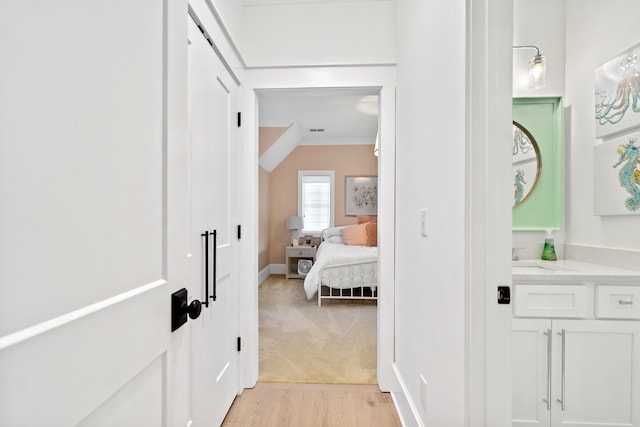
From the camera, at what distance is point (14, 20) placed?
41 centimetres

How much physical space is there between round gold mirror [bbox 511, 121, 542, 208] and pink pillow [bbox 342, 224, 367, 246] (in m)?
3.37

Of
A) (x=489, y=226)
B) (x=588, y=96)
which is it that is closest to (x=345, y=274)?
(x=588, y=96)

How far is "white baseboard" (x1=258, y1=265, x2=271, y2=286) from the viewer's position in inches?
214

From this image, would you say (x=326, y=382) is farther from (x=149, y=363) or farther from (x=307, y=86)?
(x=307, y=86)

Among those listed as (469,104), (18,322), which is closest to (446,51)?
(469,104)

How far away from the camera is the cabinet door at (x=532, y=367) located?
1.58 meters

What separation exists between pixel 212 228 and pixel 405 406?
4.62 ft

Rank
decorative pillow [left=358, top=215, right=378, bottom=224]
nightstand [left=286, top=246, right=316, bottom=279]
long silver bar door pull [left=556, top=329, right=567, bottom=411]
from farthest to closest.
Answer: decorative pillow [left=358, top=215, right=378, bottom=224], nightstand [left=286, top=246, right=316, bottom=279], long silver bar door pull [left=556, top=329, right=567, bottom=411]

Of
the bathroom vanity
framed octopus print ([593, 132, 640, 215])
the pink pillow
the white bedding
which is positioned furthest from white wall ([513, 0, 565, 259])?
the pink pillow

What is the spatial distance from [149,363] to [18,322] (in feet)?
1.03

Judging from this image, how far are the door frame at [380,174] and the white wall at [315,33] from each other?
7cm

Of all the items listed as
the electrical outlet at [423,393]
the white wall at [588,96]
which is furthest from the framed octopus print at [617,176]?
the electrical outlet at [423,393]

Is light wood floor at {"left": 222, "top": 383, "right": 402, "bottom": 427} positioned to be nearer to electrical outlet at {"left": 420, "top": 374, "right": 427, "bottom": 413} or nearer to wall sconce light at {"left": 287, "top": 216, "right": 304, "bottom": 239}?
electrical outlet at {"left": 420, "top": 374, "right": 427, "bottom": 413}

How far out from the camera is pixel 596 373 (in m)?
1.55
